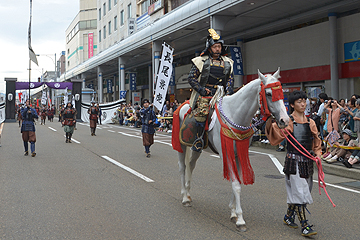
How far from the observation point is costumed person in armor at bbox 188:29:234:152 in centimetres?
588

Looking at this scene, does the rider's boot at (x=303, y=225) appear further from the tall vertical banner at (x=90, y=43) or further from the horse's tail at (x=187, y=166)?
the tall vertical banner at (x=90, y=43)

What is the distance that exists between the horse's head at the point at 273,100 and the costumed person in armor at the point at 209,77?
1.30 metres

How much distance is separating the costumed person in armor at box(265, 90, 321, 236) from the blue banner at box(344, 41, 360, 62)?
1409 cm

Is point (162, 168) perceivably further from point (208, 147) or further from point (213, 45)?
point (213, 45)

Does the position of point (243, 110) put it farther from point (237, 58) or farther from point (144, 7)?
point (144, 7)

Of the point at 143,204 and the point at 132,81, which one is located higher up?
the point at 132,81

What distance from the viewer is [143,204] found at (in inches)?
251

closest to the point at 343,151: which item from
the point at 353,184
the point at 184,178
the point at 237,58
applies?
the point at 353,184

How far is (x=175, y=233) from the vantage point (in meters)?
4.90

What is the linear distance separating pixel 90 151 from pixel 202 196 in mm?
7836

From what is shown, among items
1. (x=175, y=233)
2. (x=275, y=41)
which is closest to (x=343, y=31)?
(x=275, y=41)

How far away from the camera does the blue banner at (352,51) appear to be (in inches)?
678

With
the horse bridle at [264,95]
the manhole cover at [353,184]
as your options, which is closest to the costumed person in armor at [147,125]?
the manhole cover at [353,184]

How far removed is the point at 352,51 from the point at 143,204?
48.3ft
